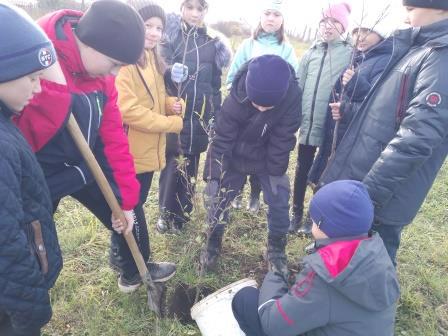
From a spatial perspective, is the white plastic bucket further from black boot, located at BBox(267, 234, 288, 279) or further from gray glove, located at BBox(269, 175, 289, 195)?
gray glove, located at BBox(269, 175, 289, 195)

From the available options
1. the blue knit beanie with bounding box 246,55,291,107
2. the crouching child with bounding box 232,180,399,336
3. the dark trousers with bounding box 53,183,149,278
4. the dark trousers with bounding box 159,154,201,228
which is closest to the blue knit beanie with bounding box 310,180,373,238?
the crouching child with bounding box 232,180,399,336

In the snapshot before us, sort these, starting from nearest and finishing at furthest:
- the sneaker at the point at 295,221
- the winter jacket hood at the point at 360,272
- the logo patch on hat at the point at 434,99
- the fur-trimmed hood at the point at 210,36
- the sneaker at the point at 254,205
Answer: the winter jacket hood at the point at 360,272, the logo patch on hat at the point at 434,99, the fur-trimmed hood at the point at 210,36, the sneaker at the point at 295,221, the sneaker at the point at 254,205

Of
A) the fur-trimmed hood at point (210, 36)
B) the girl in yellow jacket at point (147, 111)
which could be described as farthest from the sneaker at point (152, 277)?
the fur-trimmed hood at point (210, 36)

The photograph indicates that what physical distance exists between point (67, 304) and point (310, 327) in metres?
1.63

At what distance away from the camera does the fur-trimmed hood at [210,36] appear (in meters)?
2.93

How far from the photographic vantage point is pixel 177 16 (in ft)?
9.64

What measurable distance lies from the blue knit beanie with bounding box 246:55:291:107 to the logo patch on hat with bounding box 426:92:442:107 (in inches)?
32.5

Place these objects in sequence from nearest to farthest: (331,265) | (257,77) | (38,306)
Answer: (38,306) < (331,265) < (257,77)

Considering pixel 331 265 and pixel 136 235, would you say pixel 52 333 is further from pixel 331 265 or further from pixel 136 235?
pixel 331 265

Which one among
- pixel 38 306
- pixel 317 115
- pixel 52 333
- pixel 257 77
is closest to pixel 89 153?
pixel 38 306

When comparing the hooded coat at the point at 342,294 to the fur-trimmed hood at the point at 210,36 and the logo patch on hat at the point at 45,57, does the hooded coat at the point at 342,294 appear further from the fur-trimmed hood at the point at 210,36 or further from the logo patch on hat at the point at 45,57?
the fur-trimmed hood at the point at 210,36

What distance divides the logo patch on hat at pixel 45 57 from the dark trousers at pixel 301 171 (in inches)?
94.1

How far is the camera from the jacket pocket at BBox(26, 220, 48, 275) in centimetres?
143

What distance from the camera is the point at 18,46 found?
123 centimetres
